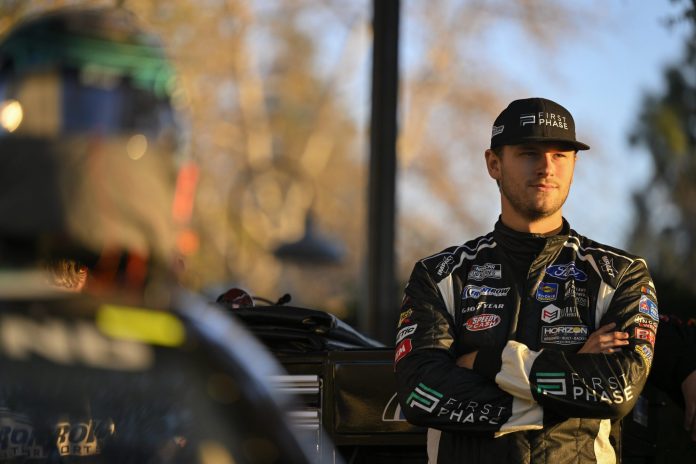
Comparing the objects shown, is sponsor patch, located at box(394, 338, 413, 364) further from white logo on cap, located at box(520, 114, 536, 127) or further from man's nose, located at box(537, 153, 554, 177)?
white logo on cap, located at box(520, 114, 536, 127)

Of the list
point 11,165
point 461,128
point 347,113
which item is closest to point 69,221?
point 11,165

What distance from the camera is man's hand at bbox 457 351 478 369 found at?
3998 millimetres

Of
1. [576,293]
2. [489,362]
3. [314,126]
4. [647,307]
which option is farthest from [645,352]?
[314,126]

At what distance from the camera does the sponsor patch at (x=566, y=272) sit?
13.5ft

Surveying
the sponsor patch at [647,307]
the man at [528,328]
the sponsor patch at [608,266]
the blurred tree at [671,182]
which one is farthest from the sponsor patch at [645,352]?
the blurred tree at [671,182]

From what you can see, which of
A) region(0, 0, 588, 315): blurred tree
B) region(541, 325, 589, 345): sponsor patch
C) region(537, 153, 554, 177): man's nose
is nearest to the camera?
region(541, 325, 589, 345): sponsor patch

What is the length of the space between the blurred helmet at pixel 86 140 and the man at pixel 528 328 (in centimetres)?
136

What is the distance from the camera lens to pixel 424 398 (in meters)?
3.97

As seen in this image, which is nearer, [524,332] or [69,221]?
[524,332]

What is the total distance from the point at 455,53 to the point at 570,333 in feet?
84.4

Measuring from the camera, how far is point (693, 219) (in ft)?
35.9

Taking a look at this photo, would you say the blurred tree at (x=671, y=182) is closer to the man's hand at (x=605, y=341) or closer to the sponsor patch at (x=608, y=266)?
the sponsor patch at (x=608, y=266)

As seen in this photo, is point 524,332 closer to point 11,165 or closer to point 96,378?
point 96,378

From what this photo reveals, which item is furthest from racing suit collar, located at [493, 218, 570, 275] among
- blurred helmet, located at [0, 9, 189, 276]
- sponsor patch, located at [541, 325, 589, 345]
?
blurred helmet, located at [0, 9, 189, 276]
